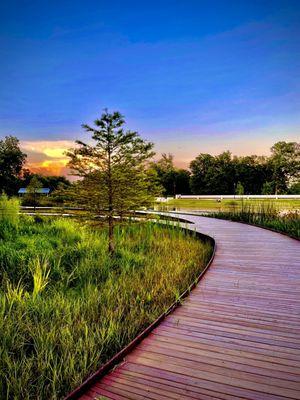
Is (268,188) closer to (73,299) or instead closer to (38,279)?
(73,299)

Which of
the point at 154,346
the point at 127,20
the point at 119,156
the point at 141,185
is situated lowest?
the point at 154,346

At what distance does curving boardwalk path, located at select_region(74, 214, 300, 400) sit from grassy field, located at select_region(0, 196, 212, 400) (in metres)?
0.48

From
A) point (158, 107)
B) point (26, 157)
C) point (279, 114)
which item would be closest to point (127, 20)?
point (158, 107)

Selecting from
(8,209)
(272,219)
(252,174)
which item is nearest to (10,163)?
(8,209)

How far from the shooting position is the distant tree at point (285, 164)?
51219 mm

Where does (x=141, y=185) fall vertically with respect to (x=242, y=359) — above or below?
above

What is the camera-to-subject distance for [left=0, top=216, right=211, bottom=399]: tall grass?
286cm

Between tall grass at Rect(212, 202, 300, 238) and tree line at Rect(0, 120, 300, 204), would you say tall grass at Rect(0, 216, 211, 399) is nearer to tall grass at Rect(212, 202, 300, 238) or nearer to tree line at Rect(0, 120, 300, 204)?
tall grass at Rect(212, 202, 300, 238)

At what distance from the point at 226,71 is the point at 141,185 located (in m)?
9.02

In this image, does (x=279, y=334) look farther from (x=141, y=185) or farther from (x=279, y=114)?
(x=279, y=114)

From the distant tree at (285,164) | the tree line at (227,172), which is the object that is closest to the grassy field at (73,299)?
the tree line at (227,172)

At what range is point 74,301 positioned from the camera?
4.37 metres

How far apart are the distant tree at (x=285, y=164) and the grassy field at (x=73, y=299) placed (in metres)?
45.5

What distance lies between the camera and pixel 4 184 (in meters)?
52.9
